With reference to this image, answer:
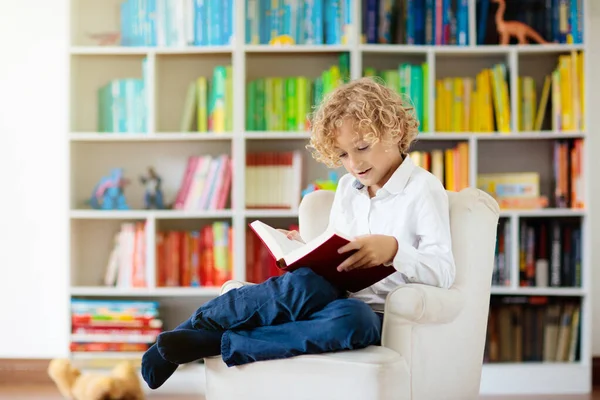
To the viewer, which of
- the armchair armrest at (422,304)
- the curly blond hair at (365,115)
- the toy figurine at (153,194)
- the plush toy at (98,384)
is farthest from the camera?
the toy figurine at (153,194)

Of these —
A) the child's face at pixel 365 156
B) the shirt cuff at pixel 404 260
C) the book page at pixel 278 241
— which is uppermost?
the child's face at pixel 365 156

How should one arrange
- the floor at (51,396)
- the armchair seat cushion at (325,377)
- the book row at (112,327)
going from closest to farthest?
1. the armchair seat cushion at (325,377)
2. the floor at (51,396)
3. the book row at (112,327)

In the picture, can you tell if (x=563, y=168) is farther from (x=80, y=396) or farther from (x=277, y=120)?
(x=80, y=396)

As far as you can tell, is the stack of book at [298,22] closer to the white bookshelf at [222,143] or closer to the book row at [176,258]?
the white bookshelf at [222,143]

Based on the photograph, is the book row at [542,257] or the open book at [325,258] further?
the book row at [542,257]

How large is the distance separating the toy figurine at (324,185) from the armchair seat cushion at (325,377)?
4.97 feet

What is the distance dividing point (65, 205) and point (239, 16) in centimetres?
108

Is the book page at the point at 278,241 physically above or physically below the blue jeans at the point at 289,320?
above

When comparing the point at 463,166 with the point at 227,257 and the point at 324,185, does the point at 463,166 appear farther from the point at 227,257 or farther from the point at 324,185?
the point at 227,257

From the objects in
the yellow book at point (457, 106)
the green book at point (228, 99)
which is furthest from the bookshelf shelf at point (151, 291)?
the yellow book at point (457, 106)

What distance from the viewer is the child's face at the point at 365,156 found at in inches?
79.7

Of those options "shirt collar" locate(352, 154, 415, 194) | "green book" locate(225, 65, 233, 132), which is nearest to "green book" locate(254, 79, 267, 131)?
"green book" locate(225, 65, 233, 132)

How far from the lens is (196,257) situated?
3.34m

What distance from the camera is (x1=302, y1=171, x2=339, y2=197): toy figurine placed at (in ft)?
10.9
